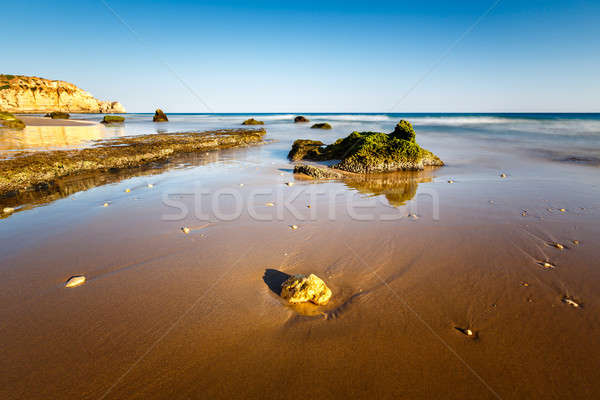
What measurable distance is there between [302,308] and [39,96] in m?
119

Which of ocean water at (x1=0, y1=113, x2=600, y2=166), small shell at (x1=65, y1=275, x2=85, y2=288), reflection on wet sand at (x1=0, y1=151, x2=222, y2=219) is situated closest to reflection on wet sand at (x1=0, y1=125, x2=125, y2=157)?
ocean water at (x1=0, y1=113, x2=600, y2=166)

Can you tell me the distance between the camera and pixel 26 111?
2931 inches

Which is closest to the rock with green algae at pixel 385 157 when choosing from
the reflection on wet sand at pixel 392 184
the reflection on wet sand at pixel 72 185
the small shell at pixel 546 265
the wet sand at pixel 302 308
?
the reflection on wet sand at pixel 392 184

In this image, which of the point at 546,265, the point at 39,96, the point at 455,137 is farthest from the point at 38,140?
the point at 39,96

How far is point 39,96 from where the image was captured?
8019cm

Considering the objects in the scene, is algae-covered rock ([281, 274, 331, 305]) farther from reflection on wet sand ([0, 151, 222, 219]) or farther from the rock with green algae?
the rock with green algae

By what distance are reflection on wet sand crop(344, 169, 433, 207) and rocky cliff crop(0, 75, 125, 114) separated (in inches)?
4091

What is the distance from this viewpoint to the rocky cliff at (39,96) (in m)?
72.9

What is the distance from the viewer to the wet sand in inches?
71.7

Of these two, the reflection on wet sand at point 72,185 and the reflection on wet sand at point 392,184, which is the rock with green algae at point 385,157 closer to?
the reflection on wet sand at point 392,184

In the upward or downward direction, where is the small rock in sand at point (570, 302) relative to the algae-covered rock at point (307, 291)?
downward

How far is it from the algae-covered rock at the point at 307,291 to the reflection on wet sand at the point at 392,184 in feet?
11.4

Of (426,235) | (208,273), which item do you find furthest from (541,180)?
(208,273)

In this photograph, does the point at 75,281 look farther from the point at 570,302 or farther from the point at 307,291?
the point at 570,302
